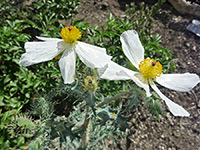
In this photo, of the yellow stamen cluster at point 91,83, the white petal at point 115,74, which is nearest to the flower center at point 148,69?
the white petal at point 115,74

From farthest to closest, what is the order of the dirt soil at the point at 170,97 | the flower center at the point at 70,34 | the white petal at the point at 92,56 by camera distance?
the dirt soil at the point at 170,97, the flower center at the point at 70,34, the white petal at the point at 92,56

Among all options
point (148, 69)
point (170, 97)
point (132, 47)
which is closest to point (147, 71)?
point (148, 69)

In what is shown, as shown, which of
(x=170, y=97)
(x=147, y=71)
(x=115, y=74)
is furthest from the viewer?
(x=170, y=97)

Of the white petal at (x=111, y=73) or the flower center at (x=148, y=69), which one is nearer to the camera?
the white petal at (x=111, y=73)

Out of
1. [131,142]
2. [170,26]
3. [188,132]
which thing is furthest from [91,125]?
[170,26]

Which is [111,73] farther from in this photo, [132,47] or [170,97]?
[170,97]

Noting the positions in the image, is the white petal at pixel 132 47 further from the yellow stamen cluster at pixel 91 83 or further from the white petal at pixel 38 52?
the white petal at pixel 38 52

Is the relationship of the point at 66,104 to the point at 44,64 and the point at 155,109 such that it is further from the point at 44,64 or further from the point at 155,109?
the point at 155,109

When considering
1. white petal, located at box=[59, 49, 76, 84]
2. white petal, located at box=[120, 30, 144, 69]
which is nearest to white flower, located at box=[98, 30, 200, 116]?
white petal, located at box=[120, 30, 144, 69]
